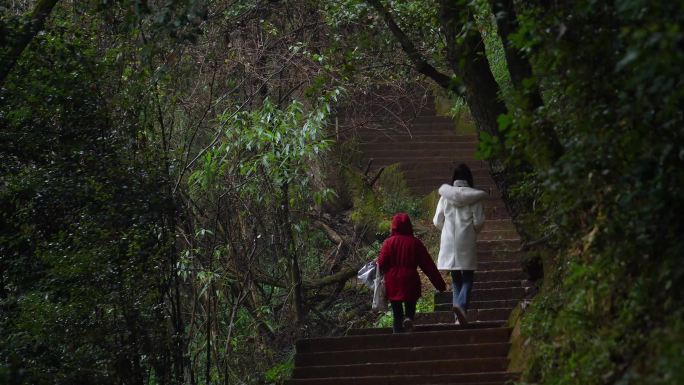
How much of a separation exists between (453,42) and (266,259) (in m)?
7.75

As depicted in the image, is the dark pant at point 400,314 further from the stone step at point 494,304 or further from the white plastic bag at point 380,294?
the stone step at point 494,304

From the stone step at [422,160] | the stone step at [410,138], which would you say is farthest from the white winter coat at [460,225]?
the stone step at [410,138]

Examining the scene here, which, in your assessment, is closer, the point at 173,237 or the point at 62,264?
the point at 62,264

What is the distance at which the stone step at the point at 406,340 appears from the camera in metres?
10.7

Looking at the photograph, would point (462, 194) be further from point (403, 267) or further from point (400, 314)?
point (400, 314)

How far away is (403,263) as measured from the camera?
11.3m

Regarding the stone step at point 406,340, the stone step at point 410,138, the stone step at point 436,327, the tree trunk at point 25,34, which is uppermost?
the stone step at point 410,138

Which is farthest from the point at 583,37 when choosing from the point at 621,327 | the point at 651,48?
the point at 621,327

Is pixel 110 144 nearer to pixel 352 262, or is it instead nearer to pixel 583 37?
pixel 583 37

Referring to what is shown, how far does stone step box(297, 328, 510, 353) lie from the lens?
10734 millimetres

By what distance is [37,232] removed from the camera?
11.1m

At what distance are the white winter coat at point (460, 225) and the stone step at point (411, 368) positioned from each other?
50.5 inches

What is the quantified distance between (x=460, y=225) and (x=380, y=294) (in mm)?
1145

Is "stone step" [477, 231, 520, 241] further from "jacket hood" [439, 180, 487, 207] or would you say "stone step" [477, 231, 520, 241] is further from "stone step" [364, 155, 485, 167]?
"stone step" [364, 155, 485, 167]
